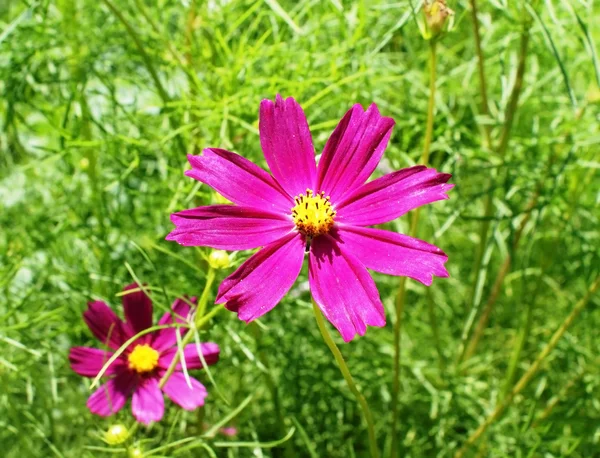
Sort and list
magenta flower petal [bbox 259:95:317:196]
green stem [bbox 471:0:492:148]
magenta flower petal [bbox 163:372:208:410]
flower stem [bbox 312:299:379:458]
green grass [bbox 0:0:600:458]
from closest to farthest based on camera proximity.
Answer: flower stem [bbox 312:299:379:458] < magenta flower petal [bbox 259:95:317:196] < magenta flower petal [bbox 163:372:208:410] < green stem [bbox 471:0:492:148] < green grass [bbox 0:0:600:458]

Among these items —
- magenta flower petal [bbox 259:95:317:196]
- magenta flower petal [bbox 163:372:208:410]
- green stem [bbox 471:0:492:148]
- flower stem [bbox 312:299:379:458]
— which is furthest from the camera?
green stem [bbox 471:0:492:148]

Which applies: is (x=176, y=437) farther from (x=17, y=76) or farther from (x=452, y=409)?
(x=17, y=76)

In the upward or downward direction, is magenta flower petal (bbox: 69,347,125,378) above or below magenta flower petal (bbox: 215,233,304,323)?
below

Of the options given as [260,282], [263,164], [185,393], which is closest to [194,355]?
[185,393]

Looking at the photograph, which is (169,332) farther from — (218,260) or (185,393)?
(218,260)

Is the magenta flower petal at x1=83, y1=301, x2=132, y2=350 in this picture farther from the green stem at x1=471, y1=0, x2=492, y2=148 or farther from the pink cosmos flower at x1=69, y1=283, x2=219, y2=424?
the green stem at x1=471, y1=0, x2=492, y2=148

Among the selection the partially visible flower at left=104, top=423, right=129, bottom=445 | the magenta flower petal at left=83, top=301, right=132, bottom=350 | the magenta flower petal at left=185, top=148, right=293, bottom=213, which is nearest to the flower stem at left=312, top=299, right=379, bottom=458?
the magenta flower petal at left=185, top=148, right=293, bottom=213

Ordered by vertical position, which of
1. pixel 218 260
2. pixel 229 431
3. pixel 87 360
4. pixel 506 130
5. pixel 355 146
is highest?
pixel 506 130
